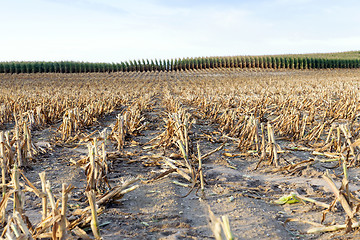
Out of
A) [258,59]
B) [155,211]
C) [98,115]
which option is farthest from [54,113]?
[258,59]

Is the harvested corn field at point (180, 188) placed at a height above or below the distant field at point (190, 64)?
below

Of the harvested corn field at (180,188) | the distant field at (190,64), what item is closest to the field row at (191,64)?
the distant field at (190,64)

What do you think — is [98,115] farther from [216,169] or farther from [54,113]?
[216,169]

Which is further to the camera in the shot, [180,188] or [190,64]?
[190,64]

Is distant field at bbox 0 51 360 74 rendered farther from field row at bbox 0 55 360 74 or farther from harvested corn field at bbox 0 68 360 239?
harvested corn field at bbox 0 68 360 239

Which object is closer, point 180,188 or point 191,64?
point 180,188

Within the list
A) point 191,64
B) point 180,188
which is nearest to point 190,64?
point 191,64

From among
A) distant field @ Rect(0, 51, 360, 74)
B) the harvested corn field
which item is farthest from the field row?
the harvested corn field

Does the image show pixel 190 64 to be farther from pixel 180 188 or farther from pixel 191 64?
pixel 180 188

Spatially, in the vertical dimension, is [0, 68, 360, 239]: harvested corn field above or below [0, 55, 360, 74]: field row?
below

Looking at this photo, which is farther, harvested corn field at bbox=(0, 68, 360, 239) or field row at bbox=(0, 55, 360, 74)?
field row at bbox=(0, 55, 360, 74)

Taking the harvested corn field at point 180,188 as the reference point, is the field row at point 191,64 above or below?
above

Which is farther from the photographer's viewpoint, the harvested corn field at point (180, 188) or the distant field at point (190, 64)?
the distant field at point (190, 64)

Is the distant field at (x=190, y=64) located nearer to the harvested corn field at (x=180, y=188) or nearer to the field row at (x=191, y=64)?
the field row at (x=191, y=64)
